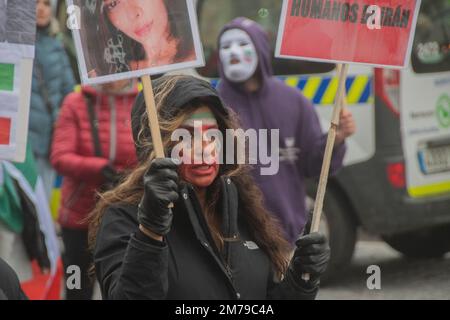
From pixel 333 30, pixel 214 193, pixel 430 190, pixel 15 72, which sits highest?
pixel 333 30

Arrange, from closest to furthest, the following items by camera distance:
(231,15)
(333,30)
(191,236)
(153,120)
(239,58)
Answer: (153,120) < (191,236) < (333,30) < (239,58) < (231,15)

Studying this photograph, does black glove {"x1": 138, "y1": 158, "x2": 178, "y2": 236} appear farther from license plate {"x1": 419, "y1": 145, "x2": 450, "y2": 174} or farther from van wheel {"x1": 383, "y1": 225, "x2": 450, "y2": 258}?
license plate {"x1": 419, "y1": 145, "x2": 450, "y2": 174}

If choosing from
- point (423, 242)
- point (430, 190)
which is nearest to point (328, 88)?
point (430, 190)

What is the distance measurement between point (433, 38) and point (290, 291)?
2.92 m

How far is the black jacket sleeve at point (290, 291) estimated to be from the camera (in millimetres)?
2597

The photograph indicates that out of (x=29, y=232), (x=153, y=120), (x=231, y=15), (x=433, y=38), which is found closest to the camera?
(x=153, y=120)

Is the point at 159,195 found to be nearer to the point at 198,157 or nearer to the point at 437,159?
the point at 198,157

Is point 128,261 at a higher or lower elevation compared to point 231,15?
lower

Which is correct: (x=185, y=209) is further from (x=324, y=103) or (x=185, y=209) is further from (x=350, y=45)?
(x=324, y=103)

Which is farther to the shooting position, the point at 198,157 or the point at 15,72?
the point at 15,72

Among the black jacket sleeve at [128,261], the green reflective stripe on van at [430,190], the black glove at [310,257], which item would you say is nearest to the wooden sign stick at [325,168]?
the black glove at [310,257]

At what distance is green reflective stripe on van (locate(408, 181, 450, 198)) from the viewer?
523 centimetres

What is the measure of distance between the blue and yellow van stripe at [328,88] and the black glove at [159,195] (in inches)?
125

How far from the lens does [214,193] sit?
264 cm
